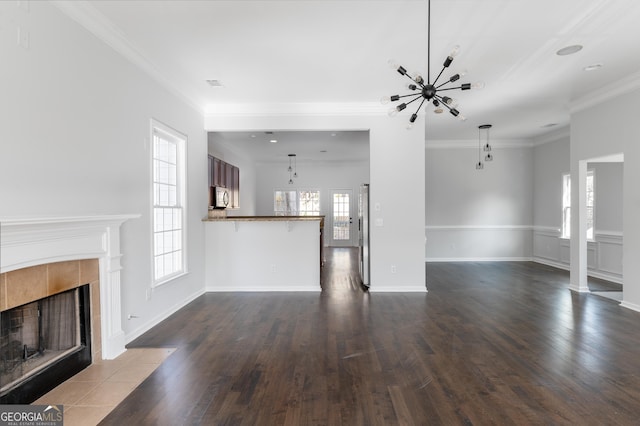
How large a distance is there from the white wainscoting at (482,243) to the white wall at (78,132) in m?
6.47

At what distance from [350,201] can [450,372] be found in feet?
27.7

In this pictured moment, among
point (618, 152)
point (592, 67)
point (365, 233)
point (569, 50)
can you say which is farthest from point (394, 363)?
point (618, 152)

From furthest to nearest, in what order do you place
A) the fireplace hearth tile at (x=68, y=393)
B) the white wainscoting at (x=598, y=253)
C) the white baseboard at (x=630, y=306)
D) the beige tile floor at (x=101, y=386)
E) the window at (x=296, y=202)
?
the window at (x=296, y=202)
the white wainscoting at (x=598, y=253)
the white baseboard at (x=630, y=306)
the fireplace hearth tile at (x=68, y=393)
the beige tile floor at (x=101, y=386)

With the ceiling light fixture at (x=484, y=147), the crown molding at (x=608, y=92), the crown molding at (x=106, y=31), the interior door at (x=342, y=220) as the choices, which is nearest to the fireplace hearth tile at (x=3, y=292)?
the crown molding at (x=106, y=31)

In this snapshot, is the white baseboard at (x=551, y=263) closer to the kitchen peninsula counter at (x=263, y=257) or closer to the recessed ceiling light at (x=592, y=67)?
the recessed ceiling light at (x=592, y=67)

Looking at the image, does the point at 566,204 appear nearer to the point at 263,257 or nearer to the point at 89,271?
the point at 263,257

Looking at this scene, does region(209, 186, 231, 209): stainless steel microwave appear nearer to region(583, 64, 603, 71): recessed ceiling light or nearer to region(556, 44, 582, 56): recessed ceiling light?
region(556, 44, 582, 56): recessed ceiling light

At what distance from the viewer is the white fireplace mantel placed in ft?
6.45

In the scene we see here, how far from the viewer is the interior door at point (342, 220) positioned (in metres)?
10.8

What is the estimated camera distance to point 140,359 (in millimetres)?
2822

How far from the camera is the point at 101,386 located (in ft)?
7.80

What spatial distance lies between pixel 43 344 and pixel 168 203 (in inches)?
82.6

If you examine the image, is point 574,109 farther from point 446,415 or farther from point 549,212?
point 446,415

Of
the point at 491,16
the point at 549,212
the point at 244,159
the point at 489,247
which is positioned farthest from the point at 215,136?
the point at 549,212
